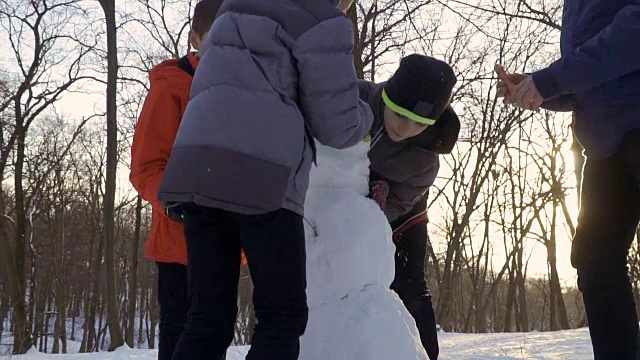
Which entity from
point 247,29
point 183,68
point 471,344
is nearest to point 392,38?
point 471,344

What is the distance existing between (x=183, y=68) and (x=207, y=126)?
984 millimetres

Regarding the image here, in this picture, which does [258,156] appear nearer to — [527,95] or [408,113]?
[527,95]

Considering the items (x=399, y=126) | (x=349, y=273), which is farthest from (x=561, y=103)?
(x=349, y=273)

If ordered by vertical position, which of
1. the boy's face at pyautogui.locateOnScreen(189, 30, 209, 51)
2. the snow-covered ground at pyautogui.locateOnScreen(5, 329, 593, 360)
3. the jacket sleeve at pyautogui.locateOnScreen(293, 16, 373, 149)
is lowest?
the snow-covered ground at pyautogui.locateOnScreen(5, 329, 593, 360)

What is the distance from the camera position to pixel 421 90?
2.30 m

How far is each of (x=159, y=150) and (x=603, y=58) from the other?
143 centimetres

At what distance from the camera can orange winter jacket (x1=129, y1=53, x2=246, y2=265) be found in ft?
7.48

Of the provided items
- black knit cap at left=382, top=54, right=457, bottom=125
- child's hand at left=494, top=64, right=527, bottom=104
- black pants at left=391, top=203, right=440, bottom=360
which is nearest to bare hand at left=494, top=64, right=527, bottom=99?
child's hand at left=494, top=64, right=527, bottom=104

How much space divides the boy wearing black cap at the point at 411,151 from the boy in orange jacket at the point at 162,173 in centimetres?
71

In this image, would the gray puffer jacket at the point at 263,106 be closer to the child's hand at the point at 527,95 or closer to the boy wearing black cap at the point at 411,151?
the child's hand at the point at 527,95

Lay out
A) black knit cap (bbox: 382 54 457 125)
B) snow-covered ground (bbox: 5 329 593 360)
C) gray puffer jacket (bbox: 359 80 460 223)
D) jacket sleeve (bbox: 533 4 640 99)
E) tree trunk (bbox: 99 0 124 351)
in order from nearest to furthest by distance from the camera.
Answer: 1. jacket sleeve (bbox: 533 4 640 99)
2. black knit cap (bbox: 382 54 457 125)
3. gray puffer jacket (bbox: 359 80 460 223)
4. snow-covered ground (bbox: 5 329 593 360)
5. tree trunk (bbox: 99 0 124 351)

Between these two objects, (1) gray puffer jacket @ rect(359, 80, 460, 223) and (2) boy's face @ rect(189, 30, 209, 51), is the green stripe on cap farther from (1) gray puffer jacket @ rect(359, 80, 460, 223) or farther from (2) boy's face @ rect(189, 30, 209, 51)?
(2) boy's face @ rect(189, 30, 209, 51)

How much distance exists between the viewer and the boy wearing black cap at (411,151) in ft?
7.63

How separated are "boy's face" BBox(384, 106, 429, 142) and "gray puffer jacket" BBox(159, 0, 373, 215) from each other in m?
0.81
